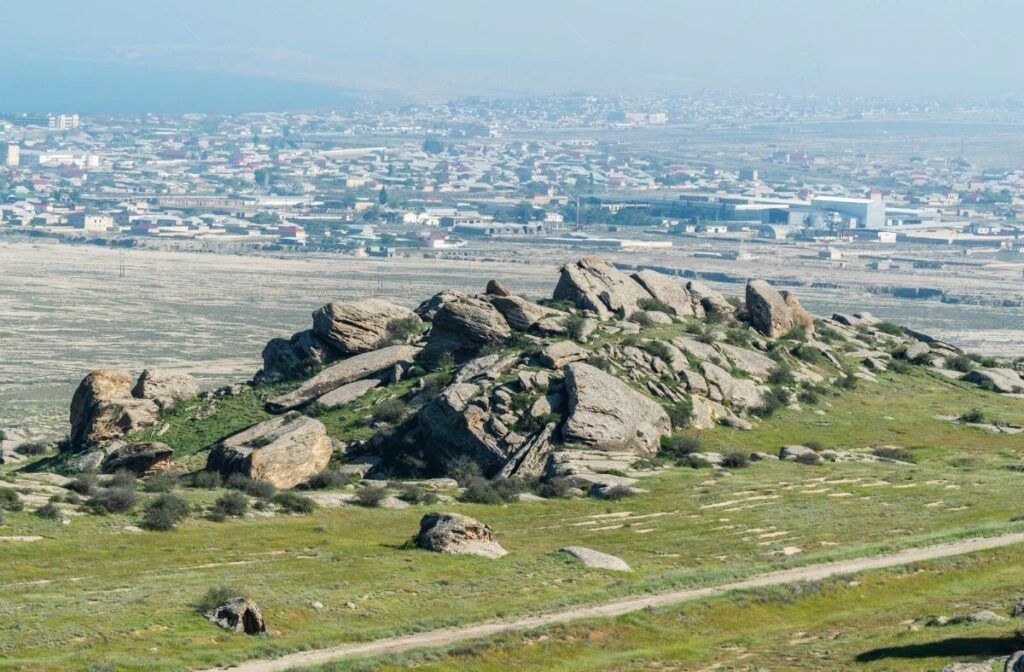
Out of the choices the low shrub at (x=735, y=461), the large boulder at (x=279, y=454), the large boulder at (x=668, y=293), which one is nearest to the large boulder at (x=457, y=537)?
the large boulder at (x=279, y=454)

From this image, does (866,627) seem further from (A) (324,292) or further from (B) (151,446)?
(A) (324,292)

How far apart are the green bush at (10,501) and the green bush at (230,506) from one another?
3.95 meters

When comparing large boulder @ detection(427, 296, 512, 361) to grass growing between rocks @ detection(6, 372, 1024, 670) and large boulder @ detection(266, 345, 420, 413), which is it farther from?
grass growing between rocks @ detection(6, 372, 1024, 670)

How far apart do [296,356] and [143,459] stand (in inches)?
470

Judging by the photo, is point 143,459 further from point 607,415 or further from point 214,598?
point 214,598

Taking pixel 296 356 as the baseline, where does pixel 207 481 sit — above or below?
below

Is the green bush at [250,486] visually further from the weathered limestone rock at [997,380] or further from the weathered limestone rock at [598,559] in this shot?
the weathered limestone rock at [997,380]

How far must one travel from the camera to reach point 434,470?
54656 millimetres

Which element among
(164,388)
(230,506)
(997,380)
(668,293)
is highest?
(668,293)

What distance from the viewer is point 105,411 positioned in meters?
60.5

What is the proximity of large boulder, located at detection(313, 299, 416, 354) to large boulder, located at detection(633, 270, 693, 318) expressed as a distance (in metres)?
9.08

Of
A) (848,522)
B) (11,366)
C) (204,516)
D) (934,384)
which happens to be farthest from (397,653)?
(11,366)

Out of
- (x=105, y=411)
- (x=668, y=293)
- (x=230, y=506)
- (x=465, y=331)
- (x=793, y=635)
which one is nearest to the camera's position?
(x=793, y=635)

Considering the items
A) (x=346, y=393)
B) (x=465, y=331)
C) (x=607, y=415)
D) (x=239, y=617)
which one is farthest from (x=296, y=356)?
(x=239, y=617)
